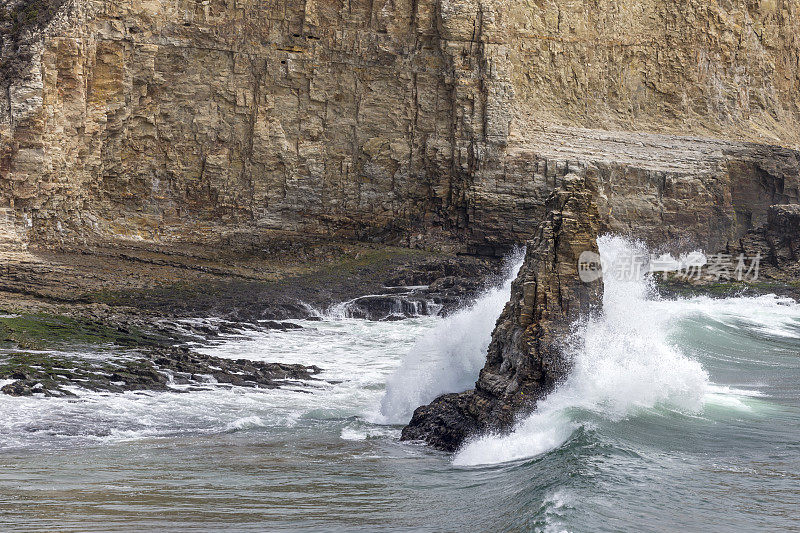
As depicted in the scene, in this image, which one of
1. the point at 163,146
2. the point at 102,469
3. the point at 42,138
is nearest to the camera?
the point at 102,469

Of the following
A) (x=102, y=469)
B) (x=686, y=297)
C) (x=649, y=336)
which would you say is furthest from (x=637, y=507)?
(x=686, y=297)

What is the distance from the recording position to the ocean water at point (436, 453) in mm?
8758

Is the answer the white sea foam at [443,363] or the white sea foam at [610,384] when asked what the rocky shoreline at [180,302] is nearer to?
the white sea foam at [443,363]

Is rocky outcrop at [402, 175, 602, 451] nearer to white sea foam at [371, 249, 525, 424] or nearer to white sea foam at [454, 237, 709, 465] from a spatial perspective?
white sea foam at [454, 237, 709, 465]

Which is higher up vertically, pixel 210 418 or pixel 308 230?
pixel 308 230

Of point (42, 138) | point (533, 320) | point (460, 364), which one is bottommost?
point (460, 364)

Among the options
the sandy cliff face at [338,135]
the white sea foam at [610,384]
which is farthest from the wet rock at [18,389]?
the sandy cliff face at [338,135]

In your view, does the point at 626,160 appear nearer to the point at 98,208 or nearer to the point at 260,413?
the point at 98,208

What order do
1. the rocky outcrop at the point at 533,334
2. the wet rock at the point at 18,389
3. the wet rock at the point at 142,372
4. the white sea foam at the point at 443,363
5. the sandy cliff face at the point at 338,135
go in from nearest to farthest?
1. the rocky outcrop at the point at 533,334
2. the white sea foam at the point at 443,363
3. the wet rock at the point at 18,389
4. the wet rock at the point at 142,372
5. the sandy cliff face at the point at 338,135

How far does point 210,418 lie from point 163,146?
21160mm

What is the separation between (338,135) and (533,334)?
2535 centimetres

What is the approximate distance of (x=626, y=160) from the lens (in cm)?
3838

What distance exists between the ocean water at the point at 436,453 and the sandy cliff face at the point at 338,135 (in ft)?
55.3

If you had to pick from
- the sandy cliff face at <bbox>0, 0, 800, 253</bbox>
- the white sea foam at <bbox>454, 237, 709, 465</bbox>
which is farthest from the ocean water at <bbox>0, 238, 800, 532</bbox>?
the sandy cliff face at <bbox>0, 0, 800, 253</bbox>
